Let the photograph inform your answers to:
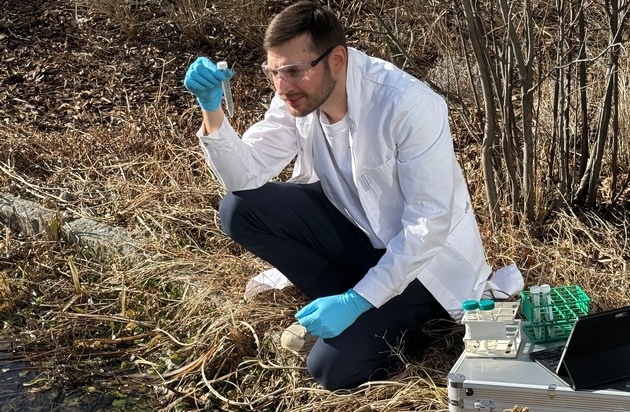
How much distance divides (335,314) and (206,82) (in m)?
0.78

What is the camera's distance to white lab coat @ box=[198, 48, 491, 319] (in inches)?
107

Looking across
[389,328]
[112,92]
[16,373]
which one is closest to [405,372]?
[389,328]

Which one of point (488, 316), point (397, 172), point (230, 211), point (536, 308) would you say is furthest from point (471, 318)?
point (230, 211)

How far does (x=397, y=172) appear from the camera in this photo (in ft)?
9.27

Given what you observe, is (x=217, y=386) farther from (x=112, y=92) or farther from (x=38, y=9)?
(x=38, y=9)

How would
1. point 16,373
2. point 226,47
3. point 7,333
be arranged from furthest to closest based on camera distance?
point 226,47, point 7,333, point 16,373

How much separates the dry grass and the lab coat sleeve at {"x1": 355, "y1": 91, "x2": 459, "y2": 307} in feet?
0.97

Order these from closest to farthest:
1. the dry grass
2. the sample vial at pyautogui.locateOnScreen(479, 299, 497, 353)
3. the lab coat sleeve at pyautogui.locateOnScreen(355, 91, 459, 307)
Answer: the sample vial at pyautogui.locateOnScreen(479, 299, 497, 353)
the lab coat sleeve at pyautogui.locateOnScreen(355, 91, 459, 307)
the dry grass

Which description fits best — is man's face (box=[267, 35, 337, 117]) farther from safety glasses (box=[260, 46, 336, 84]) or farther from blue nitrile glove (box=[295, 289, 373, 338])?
blue nitrile glove (box=[295, 289, 373, 338])

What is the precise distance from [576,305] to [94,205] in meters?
2.20

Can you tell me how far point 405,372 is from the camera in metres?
2.83

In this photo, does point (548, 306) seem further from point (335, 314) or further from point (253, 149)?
point (253, 149)

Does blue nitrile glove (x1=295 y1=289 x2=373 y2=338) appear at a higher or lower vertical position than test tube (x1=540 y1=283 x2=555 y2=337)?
higher

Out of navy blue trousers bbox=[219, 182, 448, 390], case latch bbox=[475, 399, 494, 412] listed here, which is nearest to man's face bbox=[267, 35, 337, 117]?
navy blue trousers bbox=[219, 182, 448, 390]
